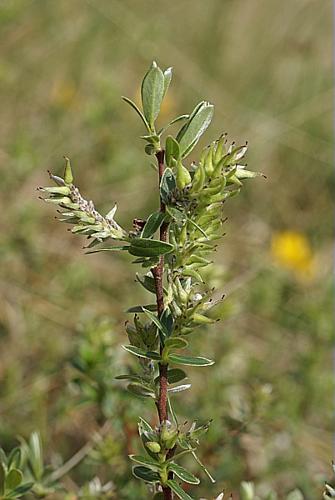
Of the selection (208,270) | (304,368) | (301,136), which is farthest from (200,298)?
(301,136)

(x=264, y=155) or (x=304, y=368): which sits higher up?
(x=264, y=155)

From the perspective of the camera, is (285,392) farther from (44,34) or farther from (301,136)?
(44,34)

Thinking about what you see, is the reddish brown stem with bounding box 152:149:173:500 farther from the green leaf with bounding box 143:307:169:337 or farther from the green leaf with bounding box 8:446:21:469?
the green leaf with bounding box 8:446:21:469

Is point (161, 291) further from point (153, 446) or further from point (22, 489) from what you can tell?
point (22, 489)

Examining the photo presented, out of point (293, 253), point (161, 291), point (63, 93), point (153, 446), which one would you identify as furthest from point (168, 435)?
point (63, 93)

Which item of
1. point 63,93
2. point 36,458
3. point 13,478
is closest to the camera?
point 13,478

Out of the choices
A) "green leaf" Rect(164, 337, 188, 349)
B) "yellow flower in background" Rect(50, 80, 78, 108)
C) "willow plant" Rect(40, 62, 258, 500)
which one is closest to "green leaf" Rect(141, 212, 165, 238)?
"willow plant" Rect(40, 62, 258, 500)

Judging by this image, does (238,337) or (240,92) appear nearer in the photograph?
(238,337)
